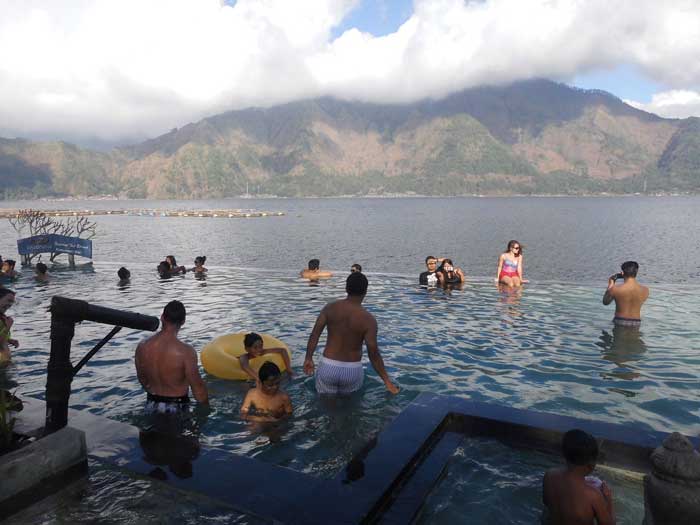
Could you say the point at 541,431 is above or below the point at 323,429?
above

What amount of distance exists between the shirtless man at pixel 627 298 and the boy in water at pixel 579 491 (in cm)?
886

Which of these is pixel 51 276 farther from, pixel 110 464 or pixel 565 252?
pixel 565 252

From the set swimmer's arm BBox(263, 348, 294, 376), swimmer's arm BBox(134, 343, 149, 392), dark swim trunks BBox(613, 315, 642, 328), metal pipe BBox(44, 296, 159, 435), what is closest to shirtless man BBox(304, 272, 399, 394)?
swimmer's arm BBox(263, 348, 294, 376)

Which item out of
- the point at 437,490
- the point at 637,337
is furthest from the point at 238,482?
the point at 637,337

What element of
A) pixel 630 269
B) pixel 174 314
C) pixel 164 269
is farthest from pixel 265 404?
pixel 164 269

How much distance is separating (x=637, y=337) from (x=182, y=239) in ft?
187

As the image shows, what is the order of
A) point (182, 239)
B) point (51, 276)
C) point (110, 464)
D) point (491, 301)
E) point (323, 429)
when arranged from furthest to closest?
point (182, 239) < point (51, 276) < point (491, 301) < point (323, 429) < point (110, 464)

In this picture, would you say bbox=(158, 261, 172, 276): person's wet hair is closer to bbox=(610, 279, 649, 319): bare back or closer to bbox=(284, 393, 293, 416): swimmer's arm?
bbox=(284, 393, 293, 416): swimmer's arm

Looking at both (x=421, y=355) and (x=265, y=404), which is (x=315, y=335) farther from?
(x=421, y=355)

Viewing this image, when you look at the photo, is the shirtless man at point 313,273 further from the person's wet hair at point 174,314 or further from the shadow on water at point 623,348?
the person's wet hair at point 174,314

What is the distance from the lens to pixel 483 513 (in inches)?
191

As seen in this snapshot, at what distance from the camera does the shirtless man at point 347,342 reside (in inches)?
270

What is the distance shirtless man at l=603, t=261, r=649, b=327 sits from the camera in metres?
11.9

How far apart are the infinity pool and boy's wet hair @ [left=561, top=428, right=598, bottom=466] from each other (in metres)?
2.80
